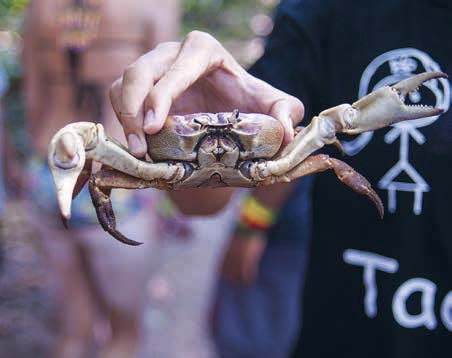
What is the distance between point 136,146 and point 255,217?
138 cm

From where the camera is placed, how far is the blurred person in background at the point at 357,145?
53.6 inches

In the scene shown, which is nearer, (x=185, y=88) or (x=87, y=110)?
(x=185, y=88)

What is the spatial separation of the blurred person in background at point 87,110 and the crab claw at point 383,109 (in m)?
1.72

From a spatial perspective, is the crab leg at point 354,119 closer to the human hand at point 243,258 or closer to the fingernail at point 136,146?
the fingernail at point 136,146

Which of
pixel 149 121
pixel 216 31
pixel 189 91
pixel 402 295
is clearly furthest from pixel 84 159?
pixel 216 31

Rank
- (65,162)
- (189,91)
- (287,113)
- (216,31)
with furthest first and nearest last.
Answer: (216,31)
(189,91)
(287,113)
(65,162)

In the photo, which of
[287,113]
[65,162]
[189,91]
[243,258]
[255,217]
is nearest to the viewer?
[65,162]

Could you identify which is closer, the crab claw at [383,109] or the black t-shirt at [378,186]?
the crab claw at [383,109]

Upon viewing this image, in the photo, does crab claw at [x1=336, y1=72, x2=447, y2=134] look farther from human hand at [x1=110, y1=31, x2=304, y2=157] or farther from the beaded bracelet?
the beaded bracelet

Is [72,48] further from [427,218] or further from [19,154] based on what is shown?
[19,154]

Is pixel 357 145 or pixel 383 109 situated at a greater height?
pixel 383 109

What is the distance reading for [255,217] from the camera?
8.57 feet

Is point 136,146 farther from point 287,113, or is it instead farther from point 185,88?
point 287,113

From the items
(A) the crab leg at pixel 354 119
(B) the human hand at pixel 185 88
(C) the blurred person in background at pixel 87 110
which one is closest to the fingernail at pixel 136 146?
(B) the human hand at pixel 185 88
